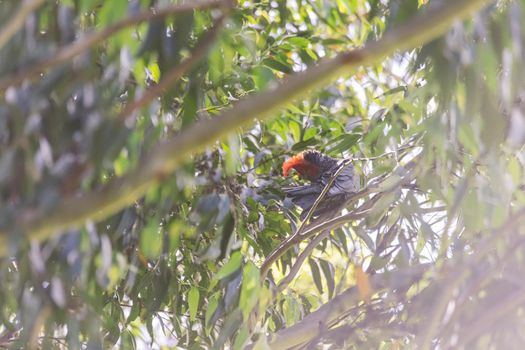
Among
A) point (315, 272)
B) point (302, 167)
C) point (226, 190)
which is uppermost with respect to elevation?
point (226, 190)

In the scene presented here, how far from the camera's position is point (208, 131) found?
102 centimetres

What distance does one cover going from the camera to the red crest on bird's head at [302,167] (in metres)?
3.18

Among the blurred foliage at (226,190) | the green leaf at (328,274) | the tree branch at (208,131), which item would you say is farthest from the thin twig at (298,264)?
the tree branch at (208,131)

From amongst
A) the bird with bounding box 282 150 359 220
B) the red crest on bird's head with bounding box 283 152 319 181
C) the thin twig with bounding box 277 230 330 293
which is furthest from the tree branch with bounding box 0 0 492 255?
the red crest on bird's head with bounding box 283 152 319 181

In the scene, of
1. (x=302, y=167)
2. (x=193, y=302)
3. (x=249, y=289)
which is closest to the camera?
(x=249, y=289)

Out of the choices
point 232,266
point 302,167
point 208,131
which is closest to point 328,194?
point 302,167

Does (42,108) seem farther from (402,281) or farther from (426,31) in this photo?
(402,281)

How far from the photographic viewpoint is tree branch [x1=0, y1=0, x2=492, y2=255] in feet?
3.31

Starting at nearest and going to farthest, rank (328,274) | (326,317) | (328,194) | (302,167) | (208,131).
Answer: (208,131), (326,317), (328,274), (328,194), (302,167)

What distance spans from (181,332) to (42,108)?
48.5 inches

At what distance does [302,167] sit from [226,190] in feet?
5.18

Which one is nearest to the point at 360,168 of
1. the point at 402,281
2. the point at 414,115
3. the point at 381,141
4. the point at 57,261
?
the point at 381,141

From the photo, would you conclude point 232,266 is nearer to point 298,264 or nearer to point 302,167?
point 298,264

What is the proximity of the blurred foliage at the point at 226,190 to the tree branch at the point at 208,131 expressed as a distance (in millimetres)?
30
